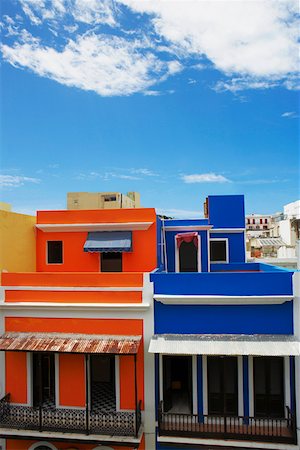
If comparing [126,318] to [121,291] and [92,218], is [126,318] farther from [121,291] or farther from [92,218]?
[92,218]

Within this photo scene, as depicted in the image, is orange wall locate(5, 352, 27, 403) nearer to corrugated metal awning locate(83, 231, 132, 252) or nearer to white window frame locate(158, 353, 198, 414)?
white window frame locate(158, 353, 198, 414)

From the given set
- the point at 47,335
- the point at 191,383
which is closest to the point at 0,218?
the point at 47,335

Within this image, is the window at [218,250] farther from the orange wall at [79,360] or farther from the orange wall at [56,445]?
the orange wall at [56,445]

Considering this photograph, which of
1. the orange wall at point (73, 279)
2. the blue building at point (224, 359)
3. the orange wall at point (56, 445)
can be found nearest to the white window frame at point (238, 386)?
the blue building at point (224, 359)

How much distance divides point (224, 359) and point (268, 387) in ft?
4.91

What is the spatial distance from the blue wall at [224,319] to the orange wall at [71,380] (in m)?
2.69

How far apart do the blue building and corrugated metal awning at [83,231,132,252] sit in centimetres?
305

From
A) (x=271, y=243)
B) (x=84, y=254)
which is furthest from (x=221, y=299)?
(x=271, y=243)

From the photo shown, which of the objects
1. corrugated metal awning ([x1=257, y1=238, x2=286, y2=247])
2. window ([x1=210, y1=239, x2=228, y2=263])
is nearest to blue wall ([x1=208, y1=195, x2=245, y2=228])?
window ([x1=210, y1=239, x2=228, y2=263])

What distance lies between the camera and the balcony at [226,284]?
948 centimetres

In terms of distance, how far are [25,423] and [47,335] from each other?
8.20ft

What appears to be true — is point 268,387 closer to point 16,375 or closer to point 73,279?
point 73,279

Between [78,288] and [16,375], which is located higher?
[78,288]

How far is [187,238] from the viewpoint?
1520cm
